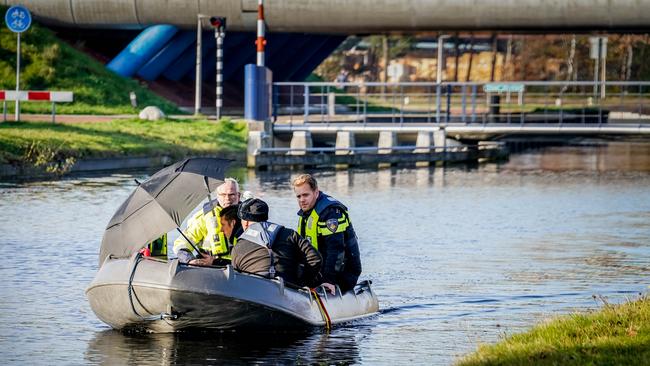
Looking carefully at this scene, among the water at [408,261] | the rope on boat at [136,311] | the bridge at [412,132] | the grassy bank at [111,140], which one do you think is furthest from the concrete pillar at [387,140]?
the rope on boat at [136,311]

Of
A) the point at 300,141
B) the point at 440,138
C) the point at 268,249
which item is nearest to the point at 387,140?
the point at 440,138

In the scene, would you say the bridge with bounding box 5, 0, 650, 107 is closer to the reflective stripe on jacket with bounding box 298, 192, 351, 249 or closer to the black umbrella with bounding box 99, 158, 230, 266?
the reflective stripe on jacket with bounding box 298, 192, 351, 249

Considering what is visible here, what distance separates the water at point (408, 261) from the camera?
43.4 ft

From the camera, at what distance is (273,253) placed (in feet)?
43.4

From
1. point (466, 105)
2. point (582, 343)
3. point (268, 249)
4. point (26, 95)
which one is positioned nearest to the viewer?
point (582, 343)

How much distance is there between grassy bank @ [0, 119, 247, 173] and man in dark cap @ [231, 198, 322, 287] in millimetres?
17011

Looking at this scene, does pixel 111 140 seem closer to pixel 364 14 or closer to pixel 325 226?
pixel 364 14

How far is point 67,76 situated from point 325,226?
31.1 meters

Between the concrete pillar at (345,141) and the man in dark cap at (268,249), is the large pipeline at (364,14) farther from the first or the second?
the man in dark cap at (268,249)

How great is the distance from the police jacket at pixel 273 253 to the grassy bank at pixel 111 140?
55.8 feet

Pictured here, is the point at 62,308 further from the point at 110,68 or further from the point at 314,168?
the point at 110,68

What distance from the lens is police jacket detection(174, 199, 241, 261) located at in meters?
13.9

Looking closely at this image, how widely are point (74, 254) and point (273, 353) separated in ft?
23.9

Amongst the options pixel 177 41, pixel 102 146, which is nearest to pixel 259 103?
pixel 102 146
